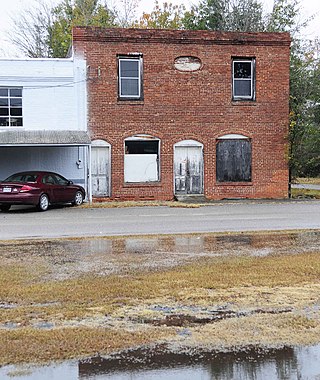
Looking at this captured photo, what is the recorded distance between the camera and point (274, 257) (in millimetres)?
10547

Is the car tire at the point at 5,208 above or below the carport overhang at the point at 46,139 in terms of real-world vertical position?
below

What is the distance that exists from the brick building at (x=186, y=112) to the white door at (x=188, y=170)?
43 mm

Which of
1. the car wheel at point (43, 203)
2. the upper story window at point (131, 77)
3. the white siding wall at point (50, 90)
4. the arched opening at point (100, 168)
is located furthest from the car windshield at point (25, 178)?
the upper story window at point (131, 77)

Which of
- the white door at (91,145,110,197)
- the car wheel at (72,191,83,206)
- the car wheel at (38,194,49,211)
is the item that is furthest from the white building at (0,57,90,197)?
the car wheel at (38,194,49,211)

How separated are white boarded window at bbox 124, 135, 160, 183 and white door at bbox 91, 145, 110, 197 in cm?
81

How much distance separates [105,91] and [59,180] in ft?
16.3

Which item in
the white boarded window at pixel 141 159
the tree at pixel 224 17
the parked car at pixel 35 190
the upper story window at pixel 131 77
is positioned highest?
the tree at pixel 224 17

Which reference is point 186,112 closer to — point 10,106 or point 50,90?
point 50,90

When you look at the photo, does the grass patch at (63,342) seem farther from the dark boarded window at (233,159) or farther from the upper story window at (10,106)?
the dark boarded window at (233,159)

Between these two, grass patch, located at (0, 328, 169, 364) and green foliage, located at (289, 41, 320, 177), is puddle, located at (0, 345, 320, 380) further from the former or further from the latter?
green foliage, located at (289, 41, 320, 177)

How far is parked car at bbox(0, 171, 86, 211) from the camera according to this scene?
20.7 m

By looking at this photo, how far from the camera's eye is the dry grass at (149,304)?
582 centimetres

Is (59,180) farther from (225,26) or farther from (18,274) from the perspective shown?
(225,26)

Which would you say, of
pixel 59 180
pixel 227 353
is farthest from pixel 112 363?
pixel 59 180
